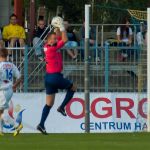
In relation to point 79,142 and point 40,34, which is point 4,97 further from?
point 40,34

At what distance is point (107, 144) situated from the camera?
1543cm

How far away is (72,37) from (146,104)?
4865 millimetres

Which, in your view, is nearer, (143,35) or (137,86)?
(137,86)

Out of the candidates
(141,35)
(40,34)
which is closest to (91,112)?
(141,35)

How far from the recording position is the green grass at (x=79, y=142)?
14.8 m

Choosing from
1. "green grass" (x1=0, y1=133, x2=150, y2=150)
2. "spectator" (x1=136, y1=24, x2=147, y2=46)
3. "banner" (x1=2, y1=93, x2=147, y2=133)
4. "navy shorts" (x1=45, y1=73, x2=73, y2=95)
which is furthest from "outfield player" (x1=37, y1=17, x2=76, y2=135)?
"spectator" (x1=136, y1=24, x2=147, y2=46)

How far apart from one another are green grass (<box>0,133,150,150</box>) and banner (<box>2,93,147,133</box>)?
4292 mm

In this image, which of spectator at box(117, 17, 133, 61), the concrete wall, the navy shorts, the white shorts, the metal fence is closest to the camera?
the white shorts

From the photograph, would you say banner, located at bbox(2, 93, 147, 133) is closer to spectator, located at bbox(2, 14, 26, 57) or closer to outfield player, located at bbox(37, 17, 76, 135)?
outfield player, located at bbox(37, 17, 76, 135)

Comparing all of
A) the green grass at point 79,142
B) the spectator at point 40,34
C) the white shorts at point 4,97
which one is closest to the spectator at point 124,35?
the spectator at point 40,34

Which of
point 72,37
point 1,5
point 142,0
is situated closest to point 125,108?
point 72,37

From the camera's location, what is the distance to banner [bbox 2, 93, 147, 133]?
72.8 ft

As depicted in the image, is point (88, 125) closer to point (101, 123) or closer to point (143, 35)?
A: point (101, 123)

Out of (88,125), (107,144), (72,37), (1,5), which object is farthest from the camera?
(1,5)
